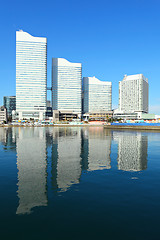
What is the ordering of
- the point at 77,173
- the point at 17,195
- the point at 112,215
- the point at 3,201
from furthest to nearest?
the point at 77,173
the point at 17,195
the point at 3,201
the point at 112,215

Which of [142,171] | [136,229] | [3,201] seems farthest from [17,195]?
[142,171]

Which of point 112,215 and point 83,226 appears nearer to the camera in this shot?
point 83,226

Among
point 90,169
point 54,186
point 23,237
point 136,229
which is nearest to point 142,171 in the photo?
point 90,169

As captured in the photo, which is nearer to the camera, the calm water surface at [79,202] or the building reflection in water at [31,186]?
the calm water surface at [79,202]

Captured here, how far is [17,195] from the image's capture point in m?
15.3

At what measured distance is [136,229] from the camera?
10.3 metres

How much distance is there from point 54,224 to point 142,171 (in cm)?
1590

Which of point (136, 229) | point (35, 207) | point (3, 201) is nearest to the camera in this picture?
point (136, 229)

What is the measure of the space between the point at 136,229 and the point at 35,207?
702 centimetres

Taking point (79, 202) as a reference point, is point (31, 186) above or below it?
below

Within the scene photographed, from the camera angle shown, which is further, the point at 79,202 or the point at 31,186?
the point at 31,186

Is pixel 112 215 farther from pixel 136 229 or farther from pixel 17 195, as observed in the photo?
pixel 17 195

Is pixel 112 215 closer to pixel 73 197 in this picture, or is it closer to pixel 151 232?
pixel 151 232

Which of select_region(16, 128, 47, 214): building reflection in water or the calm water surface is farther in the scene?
select_region(16, 128, 47, 214): building reflection in water
